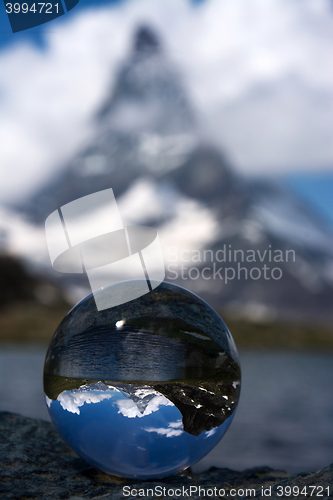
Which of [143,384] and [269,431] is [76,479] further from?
[269,431]

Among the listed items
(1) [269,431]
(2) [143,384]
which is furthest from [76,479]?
(1) [269,431]

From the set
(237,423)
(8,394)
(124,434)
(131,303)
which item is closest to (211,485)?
(124,434)

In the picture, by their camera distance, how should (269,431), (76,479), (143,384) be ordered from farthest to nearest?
(269,431)
(76,479)
(143,384)

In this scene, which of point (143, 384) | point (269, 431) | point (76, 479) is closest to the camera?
point (143, 384)

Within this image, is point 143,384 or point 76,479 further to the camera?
point 76,479

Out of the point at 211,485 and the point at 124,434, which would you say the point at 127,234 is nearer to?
the point at 124,434

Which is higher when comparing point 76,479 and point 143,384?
point 143,384

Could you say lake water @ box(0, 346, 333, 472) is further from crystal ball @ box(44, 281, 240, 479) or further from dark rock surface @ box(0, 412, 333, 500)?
crystal ball @ box(44, 281, 240, 479)
